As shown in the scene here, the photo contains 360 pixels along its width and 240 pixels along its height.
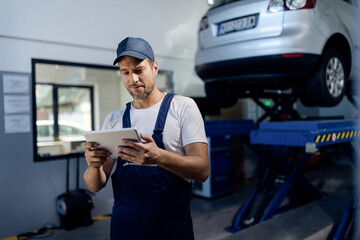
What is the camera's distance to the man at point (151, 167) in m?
1.35

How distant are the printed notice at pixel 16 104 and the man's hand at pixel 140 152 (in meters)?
2.67

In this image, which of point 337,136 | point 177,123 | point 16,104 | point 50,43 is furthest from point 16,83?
point 337,136

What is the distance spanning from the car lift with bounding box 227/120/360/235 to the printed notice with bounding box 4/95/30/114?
7.95ft

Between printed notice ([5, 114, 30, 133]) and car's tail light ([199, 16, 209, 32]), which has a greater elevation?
car's tail light ([199, 16, 209, 32])

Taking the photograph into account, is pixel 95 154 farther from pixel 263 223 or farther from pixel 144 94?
pixel 263 223

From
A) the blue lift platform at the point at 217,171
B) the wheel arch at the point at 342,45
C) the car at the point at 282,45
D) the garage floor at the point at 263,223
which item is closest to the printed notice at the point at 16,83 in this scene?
the garage floor at the point at 263,223

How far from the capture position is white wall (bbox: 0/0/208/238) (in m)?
3.30

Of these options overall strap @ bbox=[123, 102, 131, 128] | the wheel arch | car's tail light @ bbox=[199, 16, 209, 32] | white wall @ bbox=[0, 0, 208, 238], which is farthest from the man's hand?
the wheel arch

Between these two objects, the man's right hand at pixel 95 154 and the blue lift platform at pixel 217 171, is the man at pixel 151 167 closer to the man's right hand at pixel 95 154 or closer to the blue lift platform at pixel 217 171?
the man's right hand at pixel 95 154

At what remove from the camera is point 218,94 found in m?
3.72

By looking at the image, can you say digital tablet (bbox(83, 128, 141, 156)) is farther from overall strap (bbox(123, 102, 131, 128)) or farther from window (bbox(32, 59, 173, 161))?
window (bbox(32, 59, 173, 161))

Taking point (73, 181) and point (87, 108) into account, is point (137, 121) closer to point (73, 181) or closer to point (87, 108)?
point (73, 181)

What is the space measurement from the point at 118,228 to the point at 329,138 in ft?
7.42

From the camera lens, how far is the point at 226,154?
16.3 feet
